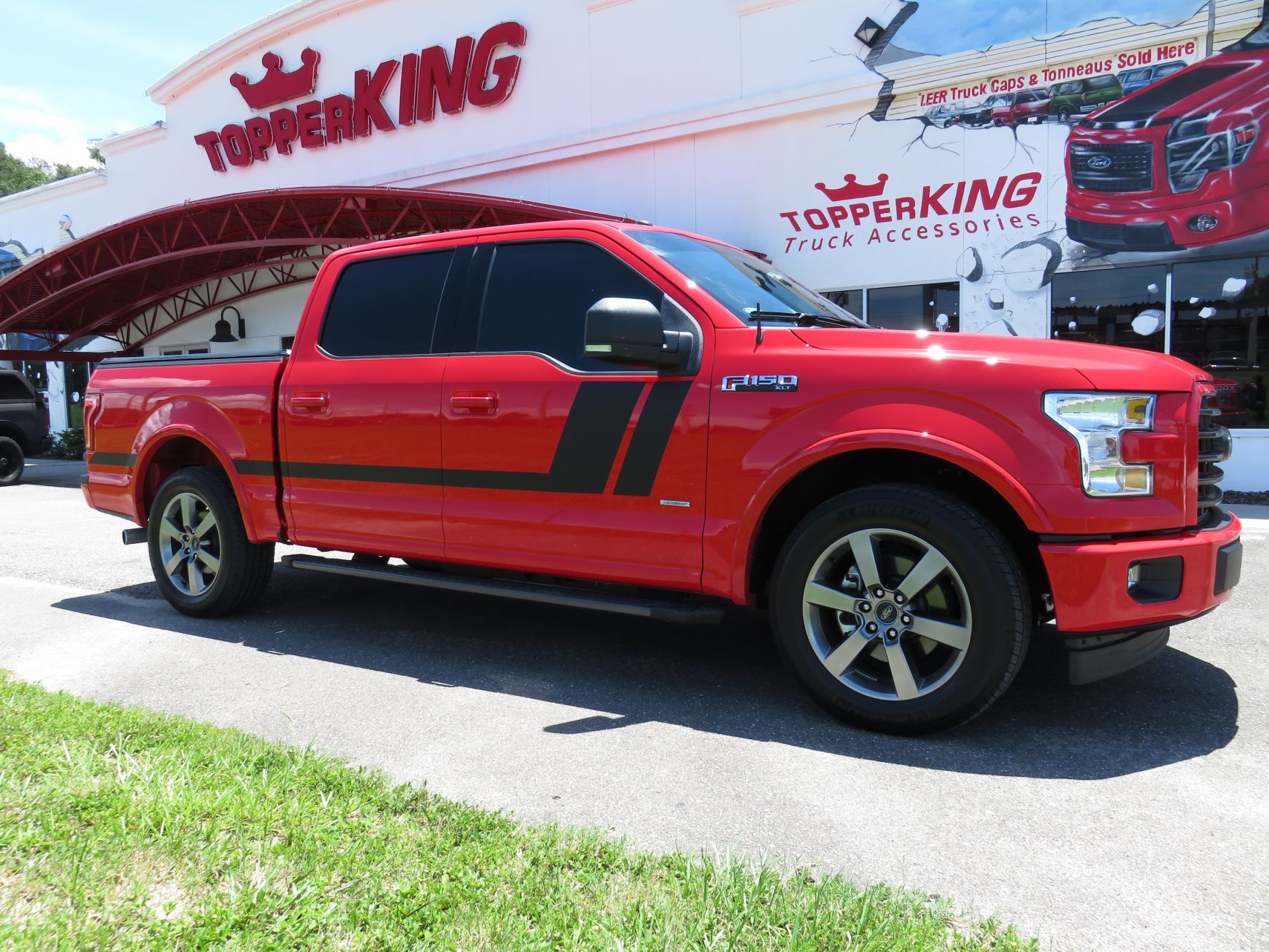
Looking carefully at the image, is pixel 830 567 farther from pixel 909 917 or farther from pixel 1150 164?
pixel 1150 164

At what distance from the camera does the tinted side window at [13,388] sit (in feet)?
49.4

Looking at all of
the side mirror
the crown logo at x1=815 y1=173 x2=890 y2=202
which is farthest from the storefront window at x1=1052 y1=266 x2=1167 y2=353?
the side mirror

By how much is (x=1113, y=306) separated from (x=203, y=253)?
1537 cm

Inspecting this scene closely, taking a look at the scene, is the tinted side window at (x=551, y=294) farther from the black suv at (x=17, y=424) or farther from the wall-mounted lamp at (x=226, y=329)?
the wall-mounted lamp at (x=226, y=329)

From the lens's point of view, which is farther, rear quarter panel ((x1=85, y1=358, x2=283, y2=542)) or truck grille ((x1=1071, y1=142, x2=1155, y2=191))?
truck grille ((x1=1071, y1=142, x2=1155, y2=191))

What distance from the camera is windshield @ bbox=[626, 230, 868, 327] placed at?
3.80 metres

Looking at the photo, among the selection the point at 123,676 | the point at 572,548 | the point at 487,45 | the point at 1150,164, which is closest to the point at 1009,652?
the point at 572,548

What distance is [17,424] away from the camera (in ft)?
49.3

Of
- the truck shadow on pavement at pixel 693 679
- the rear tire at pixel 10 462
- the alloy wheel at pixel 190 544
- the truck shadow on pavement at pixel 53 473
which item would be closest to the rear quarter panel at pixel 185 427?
the alloy wheel at pixel 190 544

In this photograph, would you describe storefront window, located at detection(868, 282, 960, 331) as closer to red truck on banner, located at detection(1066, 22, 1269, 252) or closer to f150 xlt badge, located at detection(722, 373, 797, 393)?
red truck on banner, located at detection(1066, 22, 1269, 252)

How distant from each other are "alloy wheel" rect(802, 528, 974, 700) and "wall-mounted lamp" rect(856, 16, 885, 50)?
427 inches

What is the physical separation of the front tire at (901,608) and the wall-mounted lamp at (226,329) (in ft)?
65.6

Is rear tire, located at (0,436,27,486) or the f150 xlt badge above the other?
the f150 xlt badge

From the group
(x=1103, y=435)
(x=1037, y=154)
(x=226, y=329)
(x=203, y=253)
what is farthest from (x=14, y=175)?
(x=1103, y=435)
